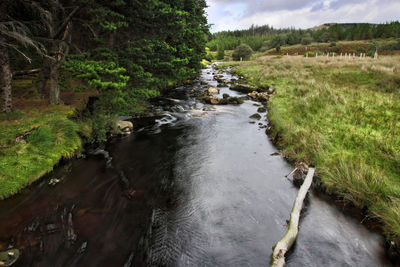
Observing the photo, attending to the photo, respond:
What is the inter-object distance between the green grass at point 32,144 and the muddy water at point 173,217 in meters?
0.54

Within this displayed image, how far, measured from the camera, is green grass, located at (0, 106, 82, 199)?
7.73 metres

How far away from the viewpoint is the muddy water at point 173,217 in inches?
229

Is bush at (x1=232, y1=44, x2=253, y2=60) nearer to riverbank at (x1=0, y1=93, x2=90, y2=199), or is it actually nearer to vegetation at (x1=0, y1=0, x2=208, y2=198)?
vegetation at (x1=0, y1=0, x2=208, y2=198)

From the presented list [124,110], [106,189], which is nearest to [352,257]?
[106,189]

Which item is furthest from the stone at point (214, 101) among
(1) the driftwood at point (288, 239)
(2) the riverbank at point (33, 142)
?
(1) the driftwood at point (288, 239)

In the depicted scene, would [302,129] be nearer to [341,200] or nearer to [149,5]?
[341,200]

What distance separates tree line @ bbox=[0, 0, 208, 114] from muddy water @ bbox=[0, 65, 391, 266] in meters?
4.08

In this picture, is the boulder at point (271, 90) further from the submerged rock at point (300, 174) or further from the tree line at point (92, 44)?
the submerged rock at point (300, 174)

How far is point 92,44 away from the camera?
1609cm

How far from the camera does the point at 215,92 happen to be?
26.8 m

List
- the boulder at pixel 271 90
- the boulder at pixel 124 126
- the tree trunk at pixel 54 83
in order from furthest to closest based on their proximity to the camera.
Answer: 1. the boulder at pixel 271 90
2. the boulder at pixel 124 126
3. the tree trunk at pixel 54 83

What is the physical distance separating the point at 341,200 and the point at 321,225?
155cm

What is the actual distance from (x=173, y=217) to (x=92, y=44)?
14.7 m

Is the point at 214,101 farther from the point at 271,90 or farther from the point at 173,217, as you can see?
the point at 173,217
